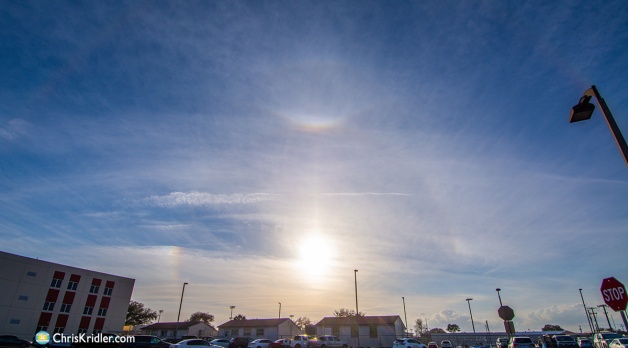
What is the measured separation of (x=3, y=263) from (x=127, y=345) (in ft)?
101

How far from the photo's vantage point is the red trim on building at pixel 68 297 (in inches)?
2111

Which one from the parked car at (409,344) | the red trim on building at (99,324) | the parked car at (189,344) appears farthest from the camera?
the red trim on building at (99,324)

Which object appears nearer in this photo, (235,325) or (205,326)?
(235,325)

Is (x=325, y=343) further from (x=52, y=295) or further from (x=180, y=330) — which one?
(x=180, y=330)

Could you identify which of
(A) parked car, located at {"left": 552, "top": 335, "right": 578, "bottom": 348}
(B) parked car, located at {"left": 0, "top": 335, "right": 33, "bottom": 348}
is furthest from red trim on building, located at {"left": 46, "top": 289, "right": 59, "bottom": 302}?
(A) parked car, located at {"left": 552, "top": 335, "right": 578, "bottom": 348}

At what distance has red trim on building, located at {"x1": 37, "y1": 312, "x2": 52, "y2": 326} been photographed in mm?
50250

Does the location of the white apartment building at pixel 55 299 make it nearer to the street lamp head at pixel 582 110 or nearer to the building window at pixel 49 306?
the building window at pixel 49 306

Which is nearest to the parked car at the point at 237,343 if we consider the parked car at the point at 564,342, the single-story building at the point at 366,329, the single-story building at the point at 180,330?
the single-story building at the point at 366,329

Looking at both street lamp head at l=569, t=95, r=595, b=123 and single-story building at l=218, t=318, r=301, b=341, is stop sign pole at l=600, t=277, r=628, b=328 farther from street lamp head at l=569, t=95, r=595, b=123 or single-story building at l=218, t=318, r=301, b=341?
single-story building at l=218, t=318, r=301, b=341

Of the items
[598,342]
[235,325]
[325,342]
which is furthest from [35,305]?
[598,342]

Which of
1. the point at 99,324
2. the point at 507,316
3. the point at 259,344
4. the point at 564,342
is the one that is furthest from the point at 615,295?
the point at 99,324

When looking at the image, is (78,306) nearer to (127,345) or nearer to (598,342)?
(127,345)

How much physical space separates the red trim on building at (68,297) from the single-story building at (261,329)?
3189 cm

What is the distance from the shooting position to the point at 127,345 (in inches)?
1369
